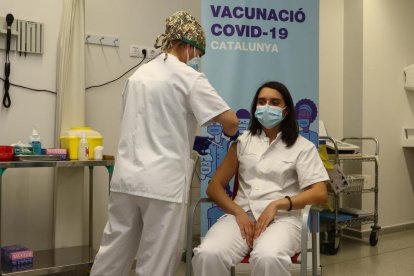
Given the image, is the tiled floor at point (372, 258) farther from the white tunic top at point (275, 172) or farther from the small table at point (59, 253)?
the white tunic top at point (275, 172)

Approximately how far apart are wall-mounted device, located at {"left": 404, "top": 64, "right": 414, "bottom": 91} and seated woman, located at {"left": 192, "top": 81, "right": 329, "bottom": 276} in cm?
275

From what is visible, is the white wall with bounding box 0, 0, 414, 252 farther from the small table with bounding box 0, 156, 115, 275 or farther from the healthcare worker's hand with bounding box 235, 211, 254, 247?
the healthcare worker's hand with bounding box 235, 211, 254, 247

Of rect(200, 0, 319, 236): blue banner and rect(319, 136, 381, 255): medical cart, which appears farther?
rect(319, 136, 381, 255): medical cart

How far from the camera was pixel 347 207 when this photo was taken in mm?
4203

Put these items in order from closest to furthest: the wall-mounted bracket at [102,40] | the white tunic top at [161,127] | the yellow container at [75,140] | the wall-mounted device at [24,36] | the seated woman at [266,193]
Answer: the white tunic top at [161,127] → the seated woman at [266,193] → the yellow container at [75,140] → the wall-mounted device at [24,36] → the wall-mounted bracket at [102,40]

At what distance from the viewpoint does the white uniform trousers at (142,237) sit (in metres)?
1.77

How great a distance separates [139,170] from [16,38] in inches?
59.3

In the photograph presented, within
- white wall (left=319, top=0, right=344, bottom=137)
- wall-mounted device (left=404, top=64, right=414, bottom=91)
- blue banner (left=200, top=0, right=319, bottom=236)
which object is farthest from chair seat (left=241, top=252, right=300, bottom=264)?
wall-mounted device (left=404, top=64, right=414, bottom=91)

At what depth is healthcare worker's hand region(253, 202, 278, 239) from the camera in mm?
1996

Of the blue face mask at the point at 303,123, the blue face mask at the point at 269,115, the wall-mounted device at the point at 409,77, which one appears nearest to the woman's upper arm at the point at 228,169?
the blue face mask at the point at 269,115

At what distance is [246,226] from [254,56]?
3.92 feet

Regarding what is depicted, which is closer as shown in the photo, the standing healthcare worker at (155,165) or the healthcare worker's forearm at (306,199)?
the standing healthcare worker at (155,165)

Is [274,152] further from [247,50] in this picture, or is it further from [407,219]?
[407,219]

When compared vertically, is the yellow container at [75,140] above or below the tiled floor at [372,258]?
above
